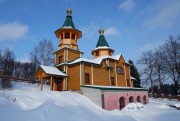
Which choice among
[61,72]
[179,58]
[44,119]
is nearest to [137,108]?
[61,72]

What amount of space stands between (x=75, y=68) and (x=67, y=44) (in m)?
4.21

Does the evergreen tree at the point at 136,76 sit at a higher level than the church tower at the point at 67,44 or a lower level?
lower

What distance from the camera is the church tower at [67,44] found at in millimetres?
21014

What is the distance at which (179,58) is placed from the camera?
31281mm

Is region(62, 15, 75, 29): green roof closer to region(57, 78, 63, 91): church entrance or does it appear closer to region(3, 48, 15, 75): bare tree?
region(57, 78, 63, 91): church entrance

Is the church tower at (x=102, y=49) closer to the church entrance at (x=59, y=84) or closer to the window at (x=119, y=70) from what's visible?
the window at (x=119, y=70)

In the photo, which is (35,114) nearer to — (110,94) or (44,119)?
(44,119)

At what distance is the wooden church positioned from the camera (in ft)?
61.7

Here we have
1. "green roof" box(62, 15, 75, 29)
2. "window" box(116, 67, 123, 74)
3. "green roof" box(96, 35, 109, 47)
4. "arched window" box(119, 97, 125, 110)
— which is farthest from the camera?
"green roof" box(96, 35, 109, 47)

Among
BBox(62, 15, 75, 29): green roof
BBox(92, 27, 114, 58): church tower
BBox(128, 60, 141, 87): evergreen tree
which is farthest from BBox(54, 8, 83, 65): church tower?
BBox(128, 60, 141, 87): evergreen tree

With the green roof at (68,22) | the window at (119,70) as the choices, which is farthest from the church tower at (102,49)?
the green roof at (68,22)

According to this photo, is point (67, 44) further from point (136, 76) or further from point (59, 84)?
point (136, 76)

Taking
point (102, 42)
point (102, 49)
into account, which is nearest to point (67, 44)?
point (102, 49)

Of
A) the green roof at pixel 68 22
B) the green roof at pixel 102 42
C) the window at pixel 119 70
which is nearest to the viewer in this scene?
the green roof at pixel 68 22
